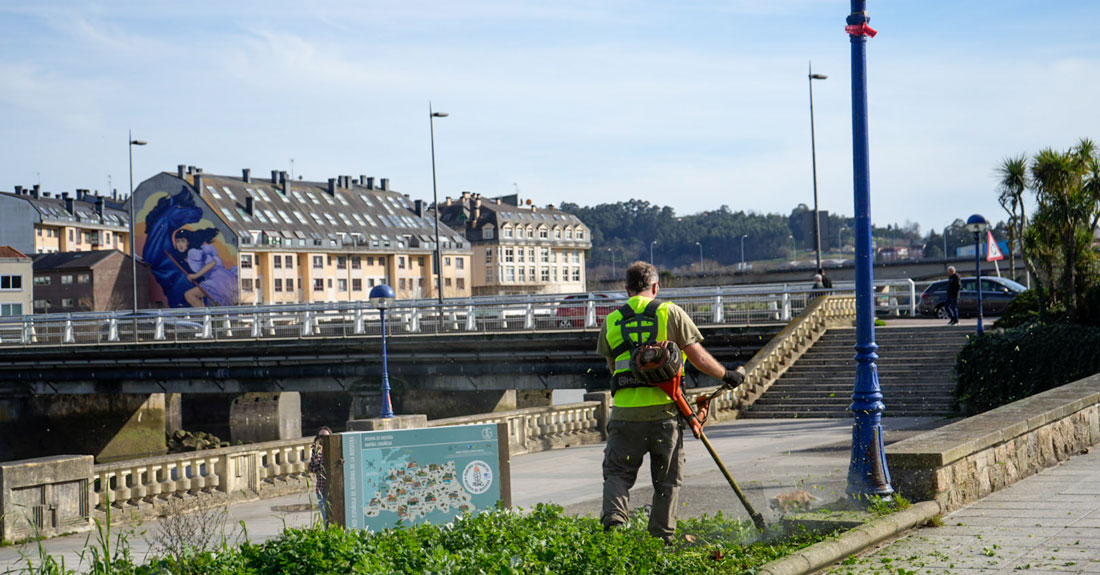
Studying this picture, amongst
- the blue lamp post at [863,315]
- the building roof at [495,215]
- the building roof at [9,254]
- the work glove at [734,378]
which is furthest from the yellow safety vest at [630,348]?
the building roof at [495,215]

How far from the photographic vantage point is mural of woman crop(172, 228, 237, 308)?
9269cm

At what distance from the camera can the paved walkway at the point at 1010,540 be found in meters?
6.55

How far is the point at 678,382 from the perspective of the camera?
664 centimetres

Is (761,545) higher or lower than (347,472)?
lower

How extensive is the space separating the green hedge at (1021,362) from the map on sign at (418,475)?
1671 cm

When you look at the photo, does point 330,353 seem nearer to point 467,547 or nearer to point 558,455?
point 558,455

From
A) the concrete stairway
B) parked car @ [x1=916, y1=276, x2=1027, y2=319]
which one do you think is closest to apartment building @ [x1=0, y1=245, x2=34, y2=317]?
parked car @ [x1=916, y1=276, x2=1027, y2=319]

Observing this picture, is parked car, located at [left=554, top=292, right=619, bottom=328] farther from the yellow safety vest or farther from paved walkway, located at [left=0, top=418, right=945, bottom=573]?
the yellow safety vest

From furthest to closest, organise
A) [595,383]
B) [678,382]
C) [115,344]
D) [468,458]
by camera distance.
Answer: [115,344] < [595,383] < [468,458] < [678,382]

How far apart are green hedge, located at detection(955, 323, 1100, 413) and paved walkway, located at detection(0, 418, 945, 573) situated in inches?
67.5

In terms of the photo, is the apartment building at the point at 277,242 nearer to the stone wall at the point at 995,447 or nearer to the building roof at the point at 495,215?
the building roof at the point at 495,215

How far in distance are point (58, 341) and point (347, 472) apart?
43.1 m

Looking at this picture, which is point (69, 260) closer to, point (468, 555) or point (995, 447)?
point (995, 447)

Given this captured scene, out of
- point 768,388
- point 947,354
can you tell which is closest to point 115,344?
point 768,388
